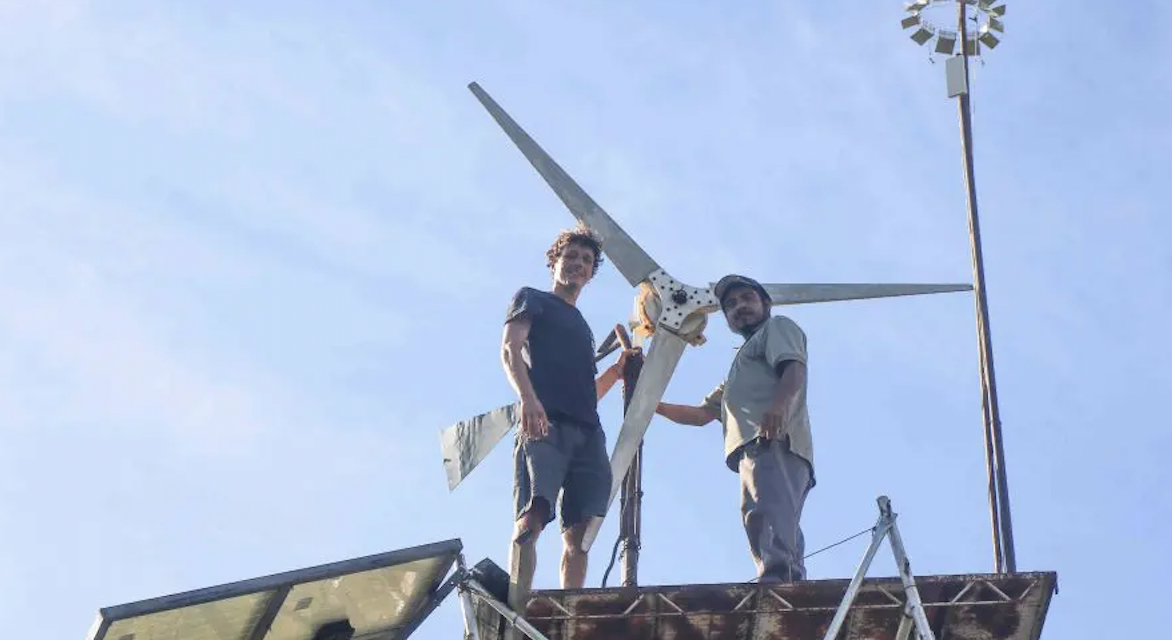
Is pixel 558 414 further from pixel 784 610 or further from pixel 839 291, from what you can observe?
pixel 839 291

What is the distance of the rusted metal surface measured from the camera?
44.3 ft

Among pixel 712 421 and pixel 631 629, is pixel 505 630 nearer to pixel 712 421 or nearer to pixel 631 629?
pixel 631 629

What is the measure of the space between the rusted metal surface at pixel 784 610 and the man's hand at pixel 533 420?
4.24 feet

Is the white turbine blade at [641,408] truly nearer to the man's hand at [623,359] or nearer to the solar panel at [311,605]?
the man's hand at [623,359]

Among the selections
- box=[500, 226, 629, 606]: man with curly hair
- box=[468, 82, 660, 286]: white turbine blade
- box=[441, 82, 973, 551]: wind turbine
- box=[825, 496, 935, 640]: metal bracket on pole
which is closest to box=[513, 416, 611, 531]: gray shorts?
box=[500, 226, 629, 606]: man with curly hair

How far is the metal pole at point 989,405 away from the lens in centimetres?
1662

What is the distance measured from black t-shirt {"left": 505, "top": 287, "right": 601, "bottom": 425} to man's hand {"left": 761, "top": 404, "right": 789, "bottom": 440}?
1185 mm

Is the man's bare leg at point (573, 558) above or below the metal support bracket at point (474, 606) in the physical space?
above

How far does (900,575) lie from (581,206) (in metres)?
9.05

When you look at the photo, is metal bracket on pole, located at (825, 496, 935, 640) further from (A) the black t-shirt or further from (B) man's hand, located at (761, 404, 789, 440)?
(A) the black t-shirt

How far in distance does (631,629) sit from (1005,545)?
3856 millimetres

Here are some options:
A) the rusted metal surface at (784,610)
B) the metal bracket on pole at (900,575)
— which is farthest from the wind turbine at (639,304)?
the metal bracket on pole at (900,575)

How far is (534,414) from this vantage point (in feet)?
48.2

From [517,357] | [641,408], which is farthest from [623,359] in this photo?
[517,357]
